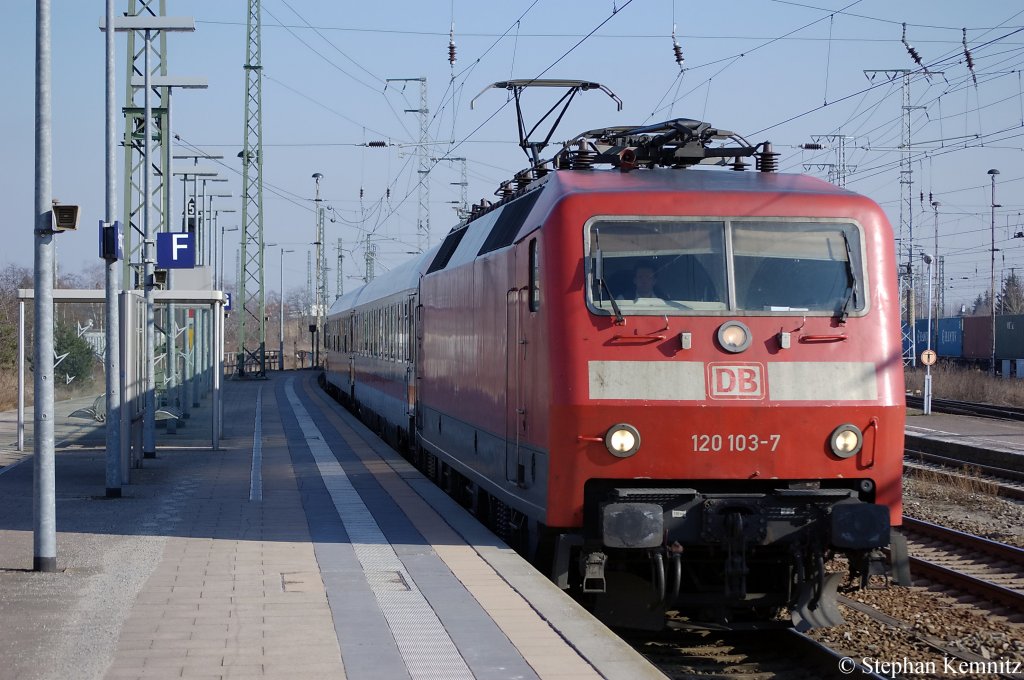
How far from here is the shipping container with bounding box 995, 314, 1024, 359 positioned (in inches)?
2068

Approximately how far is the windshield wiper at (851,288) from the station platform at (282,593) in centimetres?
271

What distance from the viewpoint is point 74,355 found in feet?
136

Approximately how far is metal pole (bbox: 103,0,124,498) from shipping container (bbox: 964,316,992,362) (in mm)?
48286

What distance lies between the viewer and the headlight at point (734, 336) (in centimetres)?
812

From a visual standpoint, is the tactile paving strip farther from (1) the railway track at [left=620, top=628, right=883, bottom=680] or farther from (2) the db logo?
(2) the db logo

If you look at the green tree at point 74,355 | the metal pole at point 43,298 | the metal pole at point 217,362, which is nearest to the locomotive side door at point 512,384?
the metal pole at point 43,298

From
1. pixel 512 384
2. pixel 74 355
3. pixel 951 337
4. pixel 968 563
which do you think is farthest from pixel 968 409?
pixel 74 355

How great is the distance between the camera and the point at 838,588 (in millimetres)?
8797

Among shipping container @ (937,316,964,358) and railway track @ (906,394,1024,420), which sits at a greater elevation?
shipping container @ (937,316,964,358)

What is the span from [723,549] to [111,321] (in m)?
8.26

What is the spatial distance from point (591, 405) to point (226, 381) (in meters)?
46.0

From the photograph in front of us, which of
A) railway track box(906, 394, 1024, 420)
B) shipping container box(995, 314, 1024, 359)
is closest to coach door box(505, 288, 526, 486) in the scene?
railway track box(906, 394, 1024, 420)

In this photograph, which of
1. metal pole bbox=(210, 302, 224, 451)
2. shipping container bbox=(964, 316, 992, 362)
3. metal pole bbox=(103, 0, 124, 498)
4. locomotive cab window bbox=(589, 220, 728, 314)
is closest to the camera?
locomotive cab window bbox=(589, 220, 728, 314)

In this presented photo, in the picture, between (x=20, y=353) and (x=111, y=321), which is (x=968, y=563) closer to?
(x=111, y=321)
